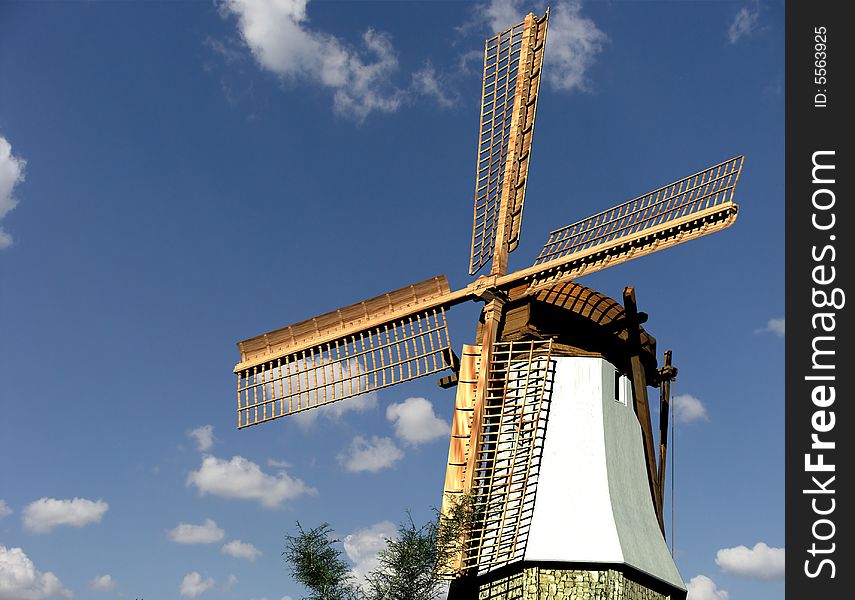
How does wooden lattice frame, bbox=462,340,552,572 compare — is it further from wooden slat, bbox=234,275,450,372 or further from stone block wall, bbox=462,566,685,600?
wooden slat, bbox=234,275,450,372

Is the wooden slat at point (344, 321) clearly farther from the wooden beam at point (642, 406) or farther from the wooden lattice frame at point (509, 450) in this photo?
the wooden beam at point (642, 406)

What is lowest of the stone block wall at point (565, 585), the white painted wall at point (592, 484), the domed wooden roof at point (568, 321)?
the stone block wall at point (565, 585)

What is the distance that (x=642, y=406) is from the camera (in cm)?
1795

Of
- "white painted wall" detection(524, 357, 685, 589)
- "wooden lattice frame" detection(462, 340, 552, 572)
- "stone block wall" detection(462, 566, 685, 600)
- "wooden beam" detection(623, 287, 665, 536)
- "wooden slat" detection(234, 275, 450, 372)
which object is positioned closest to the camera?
"stone block wall" detection(462, 566, 685, 600)

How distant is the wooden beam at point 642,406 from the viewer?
1759cm

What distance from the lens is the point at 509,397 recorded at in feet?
55.2

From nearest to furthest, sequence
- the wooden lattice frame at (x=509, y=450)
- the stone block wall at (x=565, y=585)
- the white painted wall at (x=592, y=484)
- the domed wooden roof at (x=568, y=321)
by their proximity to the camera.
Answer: the stone block wall at (x=565, y=585) → the white painted wall at (x=592, y=484) → the wooden lattice frame at (x=509, y=450) → the domed wooden roof at (x=568, y=321)

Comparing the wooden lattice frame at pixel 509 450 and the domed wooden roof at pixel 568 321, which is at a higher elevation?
the domed wooden roof at pixel 568 321

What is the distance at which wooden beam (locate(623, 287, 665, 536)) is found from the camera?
17.6 meters

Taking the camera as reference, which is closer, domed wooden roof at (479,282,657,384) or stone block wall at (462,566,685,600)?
stone block wall at (462,566,685,600)
